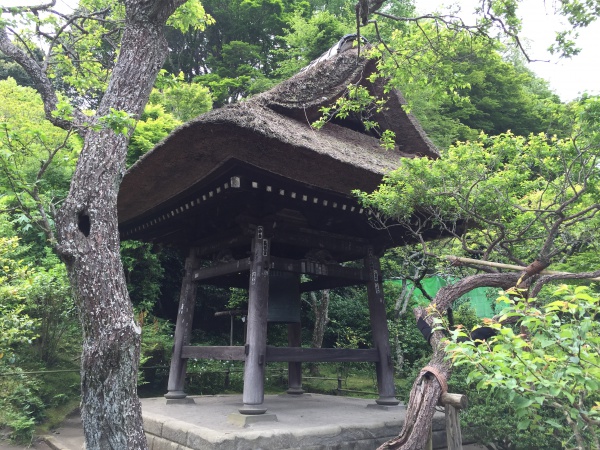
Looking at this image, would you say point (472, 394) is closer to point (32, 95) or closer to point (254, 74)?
point (254, 74)

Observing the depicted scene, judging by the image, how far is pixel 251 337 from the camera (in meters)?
5.39

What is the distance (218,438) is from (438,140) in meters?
11.4

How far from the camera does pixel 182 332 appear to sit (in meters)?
6.80

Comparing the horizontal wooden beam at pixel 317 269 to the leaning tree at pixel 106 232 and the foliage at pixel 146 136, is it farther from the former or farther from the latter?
the foliage at pixel 146 136

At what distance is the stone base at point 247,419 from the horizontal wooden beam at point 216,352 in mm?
681

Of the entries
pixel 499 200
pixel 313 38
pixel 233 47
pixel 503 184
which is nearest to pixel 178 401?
pixel 499 200

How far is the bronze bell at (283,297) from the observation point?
262 inches

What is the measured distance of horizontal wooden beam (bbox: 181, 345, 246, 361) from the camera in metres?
5.55

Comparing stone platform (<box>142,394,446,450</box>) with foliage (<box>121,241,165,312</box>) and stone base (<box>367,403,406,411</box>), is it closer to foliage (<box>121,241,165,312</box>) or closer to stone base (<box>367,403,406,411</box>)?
stone base (<box>367,403,406,411</box>)

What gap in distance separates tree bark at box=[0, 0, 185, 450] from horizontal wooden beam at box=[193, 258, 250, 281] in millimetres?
2247

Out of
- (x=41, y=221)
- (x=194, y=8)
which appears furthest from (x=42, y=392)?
(x=194, y=8)

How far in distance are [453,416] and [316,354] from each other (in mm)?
2780

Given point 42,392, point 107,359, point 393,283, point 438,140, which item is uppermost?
point 438,140

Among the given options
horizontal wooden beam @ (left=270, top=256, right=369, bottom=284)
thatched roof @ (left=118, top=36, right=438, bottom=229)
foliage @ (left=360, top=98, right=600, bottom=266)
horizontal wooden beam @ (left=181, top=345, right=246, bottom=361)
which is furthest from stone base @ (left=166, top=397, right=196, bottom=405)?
foliage @ (left=360, top=98, right=600, bottom=266)
